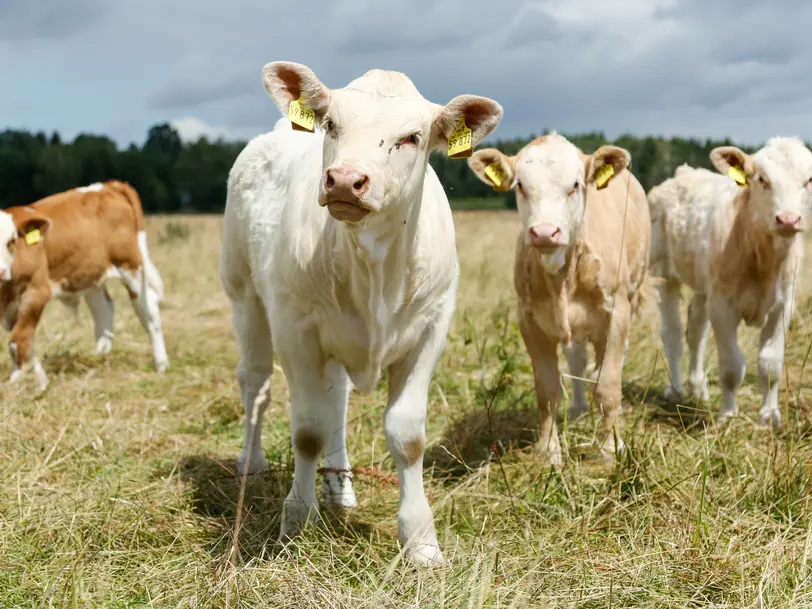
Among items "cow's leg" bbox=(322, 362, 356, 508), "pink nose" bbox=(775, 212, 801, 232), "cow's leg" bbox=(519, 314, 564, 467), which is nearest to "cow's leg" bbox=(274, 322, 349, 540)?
"cow's leg" bbox=(322, 362, 356, 508)

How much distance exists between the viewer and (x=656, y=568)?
10.1 ft

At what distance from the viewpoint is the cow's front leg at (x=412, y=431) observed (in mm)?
3529

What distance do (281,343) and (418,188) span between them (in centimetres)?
89

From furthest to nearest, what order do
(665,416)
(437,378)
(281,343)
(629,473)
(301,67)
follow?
1. (437,378)
2. (665,416)
3. (629,473)
4. (281,343)
5. (301,67)

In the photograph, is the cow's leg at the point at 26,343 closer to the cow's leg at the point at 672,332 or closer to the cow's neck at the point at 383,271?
the cow's neck at the point at 383,271

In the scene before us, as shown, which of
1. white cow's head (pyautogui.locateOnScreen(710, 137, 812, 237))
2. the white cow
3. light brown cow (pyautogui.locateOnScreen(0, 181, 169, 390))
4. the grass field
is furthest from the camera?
light brown cow (pyautogui.locateOnScreen(0, 181, 169, 390))

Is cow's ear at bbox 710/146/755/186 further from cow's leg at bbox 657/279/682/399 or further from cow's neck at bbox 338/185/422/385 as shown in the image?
cow's neck at bbox 338/185/422/385

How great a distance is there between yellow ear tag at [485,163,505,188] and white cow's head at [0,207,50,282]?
4.37 metres

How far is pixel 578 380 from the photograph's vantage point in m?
5.76

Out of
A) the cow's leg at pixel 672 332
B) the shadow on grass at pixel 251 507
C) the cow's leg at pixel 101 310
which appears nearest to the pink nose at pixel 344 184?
the shadow on grass at pixel 251 507

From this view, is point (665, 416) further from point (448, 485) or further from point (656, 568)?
point (656, 568)

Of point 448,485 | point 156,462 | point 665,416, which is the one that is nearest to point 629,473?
point 448,485

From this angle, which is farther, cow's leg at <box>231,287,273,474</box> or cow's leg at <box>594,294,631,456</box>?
cow's leg at <box>594,294,631,456</box>

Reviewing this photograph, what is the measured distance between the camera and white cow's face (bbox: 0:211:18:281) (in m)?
7.24
